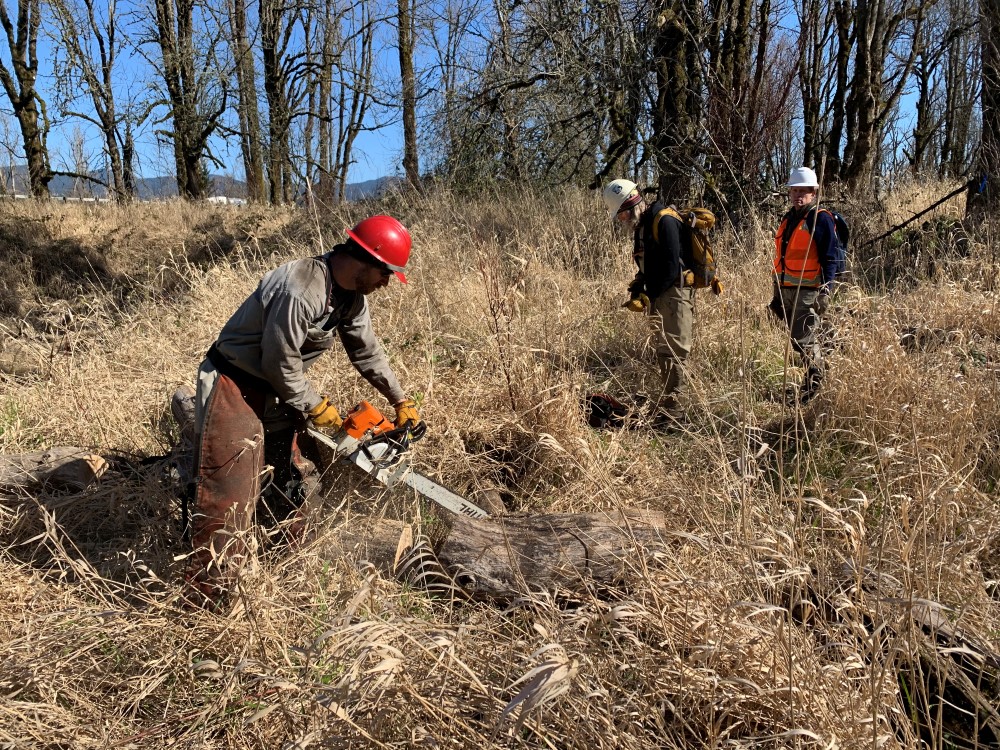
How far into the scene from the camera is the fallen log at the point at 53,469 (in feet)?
12.7

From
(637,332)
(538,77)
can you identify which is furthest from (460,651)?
(538,77)

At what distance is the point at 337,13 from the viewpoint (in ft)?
72.7

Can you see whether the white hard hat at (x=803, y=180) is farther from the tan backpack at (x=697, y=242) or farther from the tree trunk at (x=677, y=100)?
the tree trunk at (x=677, y=100)

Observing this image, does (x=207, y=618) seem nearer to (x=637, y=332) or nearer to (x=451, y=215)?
(x=637, y=332)

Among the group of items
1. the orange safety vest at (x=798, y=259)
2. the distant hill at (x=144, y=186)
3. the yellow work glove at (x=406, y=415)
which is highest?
the distant hill at (x=144, y=186)

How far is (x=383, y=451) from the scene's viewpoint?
11.4 feet

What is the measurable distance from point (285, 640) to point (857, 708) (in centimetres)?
179

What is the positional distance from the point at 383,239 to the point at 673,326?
2567mm

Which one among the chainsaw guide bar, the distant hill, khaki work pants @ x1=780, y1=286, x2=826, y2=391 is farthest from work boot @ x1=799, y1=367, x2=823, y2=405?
the distant hill

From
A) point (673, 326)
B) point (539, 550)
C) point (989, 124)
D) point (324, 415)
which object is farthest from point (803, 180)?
point (989, 124)

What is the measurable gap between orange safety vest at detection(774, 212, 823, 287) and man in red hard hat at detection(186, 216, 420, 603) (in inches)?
121

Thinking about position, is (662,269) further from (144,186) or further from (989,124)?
(144,186)

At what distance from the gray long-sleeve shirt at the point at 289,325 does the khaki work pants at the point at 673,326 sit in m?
2.41

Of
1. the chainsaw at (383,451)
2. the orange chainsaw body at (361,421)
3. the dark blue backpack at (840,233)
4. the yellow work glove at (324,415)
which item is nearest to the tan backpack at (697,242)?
the dark blue backpack at (840,233)
